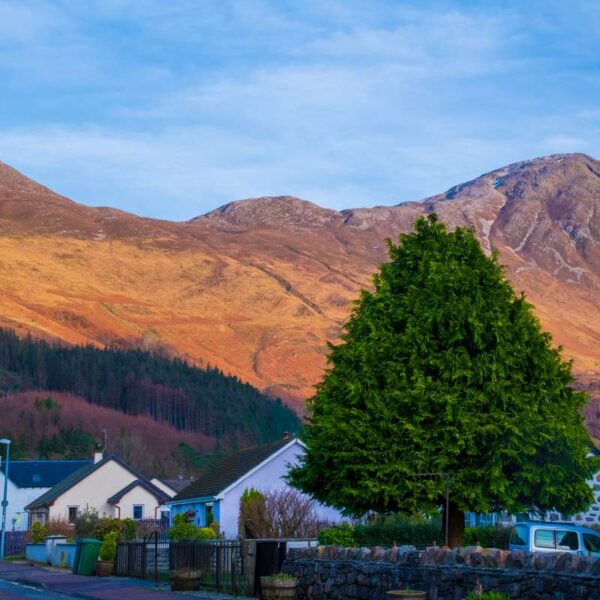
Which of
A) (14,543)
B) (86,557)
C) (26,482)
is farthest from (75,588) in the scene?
(26,482)

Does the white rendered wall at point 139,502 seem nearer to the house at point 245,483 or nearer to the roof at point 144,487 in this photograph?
the roof at point 144,487

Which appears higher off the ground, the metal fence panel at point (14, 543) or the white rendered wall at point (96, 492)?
the white rendered wall at point (96, 492)

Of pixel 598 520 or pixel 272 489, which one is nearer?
pixel 598 520

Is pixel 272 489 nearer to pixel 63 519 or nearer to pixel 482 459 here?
pixel 482 459

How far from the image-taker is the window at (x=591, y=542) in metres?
28.2

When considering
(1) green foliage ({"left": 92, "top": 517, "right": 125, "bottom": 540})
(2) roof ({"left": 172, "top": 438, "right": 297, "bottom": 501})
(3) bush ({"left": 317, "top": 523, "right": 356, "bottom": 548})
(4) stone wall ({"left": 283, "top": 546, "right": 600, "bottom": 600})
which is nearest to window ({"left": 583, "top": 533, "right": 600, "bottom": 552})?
(4) stone wall ({"left": 283, "top": 546, "right": 600, "bottom": 600})

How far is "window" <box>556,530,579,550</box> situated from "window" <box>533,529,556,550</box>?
0.53ft

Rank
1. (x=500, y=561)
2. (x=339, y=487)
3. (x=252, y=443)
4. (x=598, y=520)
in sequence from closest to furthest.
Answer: (x=500, y=561)
(x=339, y=487)
(x=598, y=520)
(x=252, y=443)

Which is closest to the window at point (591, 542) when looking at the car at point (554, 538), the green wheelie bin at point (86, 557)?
the car at point (554, 538)

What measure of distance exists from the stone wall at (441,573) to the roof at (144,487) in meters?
55.0

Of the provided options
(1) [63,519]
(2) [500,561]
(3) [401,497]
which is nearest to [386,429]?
(3) [401,497]

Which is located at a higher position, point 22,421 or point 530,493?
point 22,421

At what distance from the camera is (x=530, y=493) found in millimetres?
28125

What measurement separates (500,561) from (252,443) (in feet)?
571
